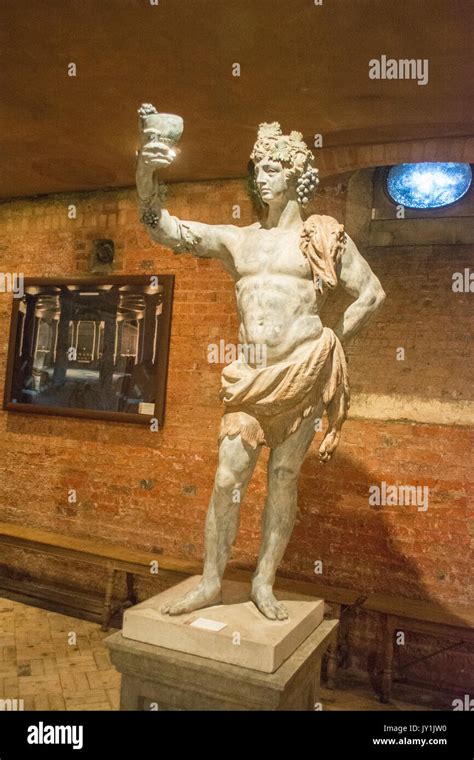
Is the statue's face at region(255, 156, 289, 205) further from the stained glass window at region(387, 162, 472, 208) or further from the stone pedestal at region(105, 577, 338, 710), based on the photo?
the stained glass window at region(387, 162, 472, 208)

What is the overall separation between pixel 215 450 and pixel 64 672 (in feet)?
5.44

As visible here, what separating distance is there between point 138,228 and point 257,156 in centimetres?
242

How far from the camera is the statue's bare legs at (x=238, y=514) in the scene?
238 centimetres

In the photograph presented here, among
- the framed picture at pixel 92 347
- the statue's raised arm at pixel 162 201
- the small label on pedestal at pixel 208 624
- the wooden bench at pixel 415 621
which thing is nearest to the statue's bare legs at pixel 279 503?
the small label on pedestal at pixel 208 624

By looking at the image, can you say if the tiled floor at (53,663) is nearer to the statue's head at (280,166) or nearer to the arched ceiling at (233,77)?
the statue's head at (280,166)

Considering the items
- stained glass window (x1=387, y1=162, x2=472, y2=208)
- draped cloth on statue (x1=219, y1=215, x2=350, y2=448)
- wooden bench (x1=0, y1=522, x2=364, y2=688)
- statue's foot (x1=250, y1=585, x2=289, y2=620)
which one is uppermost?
stained glass window (x1=387, y1=162, x2=472, y2=208)

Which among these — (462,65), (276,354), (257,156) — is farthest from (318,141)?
(276,354)

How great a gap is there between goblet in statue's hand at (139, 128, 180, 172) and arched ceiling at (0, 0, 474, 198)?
2.39 ft

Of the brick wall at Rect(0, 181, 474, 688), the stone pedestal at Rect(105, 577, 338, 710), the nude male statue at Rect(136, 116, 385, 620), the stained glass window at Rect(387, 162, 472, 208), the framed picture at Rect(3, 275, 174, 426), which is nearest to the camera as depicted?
the stone pedestal at Rect(105, 577, 338, 710)

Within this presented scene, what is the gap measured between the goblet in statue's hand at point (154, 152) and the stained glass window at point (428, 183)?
332 cm

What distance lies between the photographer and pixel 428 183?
16.2 feet

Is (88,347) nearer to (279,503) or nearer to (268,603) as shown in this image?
(279,503)

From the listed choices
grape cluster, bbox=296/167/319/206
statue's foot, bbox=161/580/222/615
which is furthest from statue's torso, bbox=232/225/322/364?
statue's foot, bbox=161/580/222/615

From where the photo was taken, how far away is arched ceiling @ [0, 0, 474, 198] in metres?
2.50
